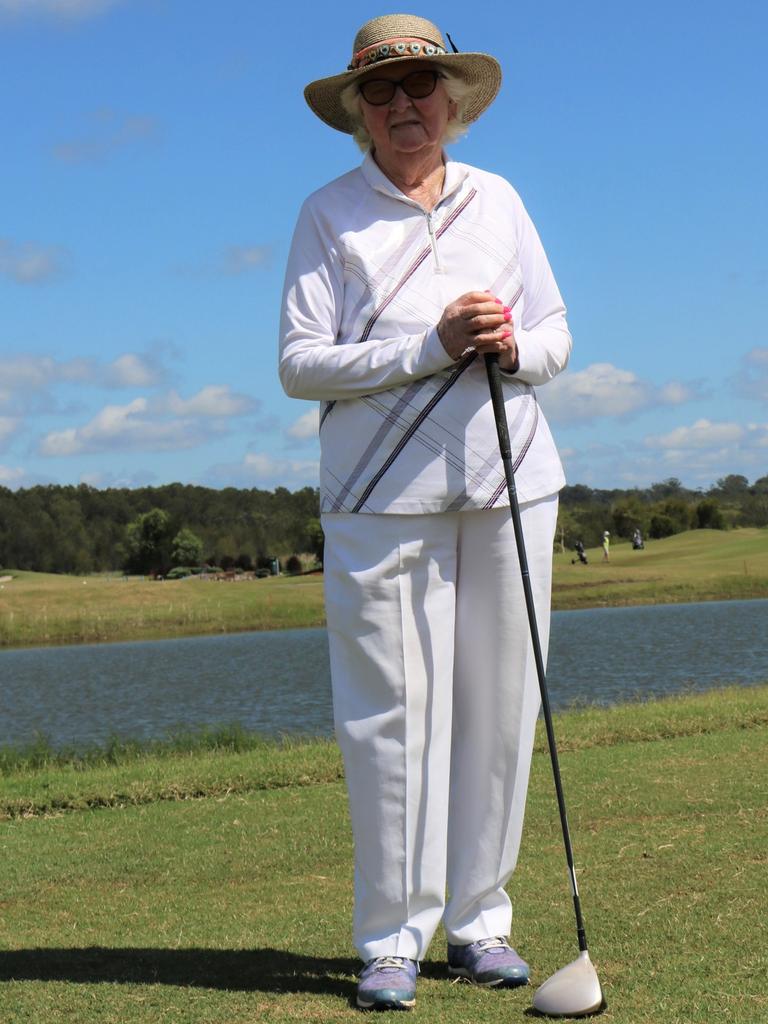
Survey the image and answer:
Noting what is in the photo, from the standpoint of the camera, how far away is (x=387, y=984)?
11.5 ft

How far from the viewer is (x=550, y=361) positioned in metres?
3.87

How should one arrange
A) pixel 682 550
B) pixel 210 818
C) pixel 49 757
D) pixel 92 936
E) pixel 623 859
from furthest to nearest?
pixel 682 550, pixel 49 757, pixel 210 818, pixel 623 859, pixel 92 936

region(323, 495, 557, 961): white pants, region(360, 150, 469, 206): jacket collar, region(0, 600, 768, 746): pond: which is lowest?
region(0, 600, 768, 746): pond

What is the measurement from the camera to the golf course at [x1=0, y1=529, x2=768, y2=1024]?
3.56 meters

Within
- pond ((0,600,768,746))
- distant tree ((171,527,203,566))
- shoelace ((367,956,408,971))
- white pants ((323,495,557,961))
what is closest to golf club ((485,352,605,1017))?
white pants ((323,495,557,961))

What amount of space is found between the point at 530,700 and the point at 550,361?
96 cm

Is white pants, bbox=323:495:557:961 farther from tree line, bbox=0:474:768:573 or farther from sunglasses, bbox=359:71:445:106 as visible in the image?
tree line, bbox=0:474:768:573

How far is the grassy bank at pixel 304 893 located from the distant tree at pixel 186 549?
95.5 m

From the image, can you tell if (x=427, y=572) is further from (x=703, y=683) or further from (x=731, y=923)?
(x=703, y=683)

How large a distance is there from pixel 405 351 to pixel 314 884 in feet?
8.20

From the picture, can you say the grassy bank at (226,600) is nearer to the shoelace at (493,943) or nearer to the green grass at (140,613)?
the green grass at (140,613)

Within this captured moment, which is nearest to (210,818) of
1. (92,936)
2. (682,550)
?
(92,936)

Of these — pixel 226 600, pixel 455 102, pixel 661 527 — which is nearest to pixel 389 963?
pixel 455 102

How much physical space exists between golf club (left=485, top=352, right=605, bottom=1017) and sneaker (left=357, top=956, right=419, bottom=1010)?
0.34 m
